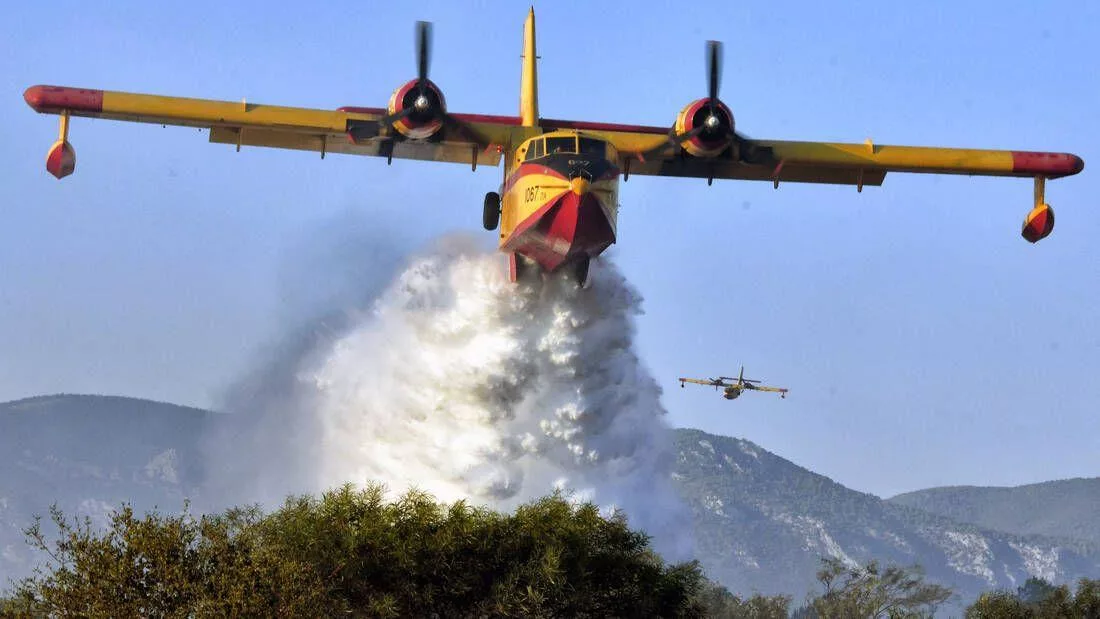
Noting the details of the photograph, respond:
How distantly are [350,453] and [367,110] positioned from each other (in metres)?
8.48

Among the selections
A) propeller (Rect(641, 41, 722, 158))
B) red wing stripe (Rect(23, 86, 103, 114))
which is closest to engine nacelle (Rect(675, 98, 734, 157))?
propeller (Rect(641, 41, 722, 158))

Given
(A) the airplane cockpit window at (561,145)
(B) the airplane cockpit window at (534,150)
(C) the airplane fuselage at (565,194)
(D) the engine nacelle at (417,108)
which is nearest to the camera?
(C) the airplane fuselage at (565,194)

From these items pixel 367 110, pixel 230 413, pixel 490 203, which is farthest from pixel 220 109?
pixel 230 413

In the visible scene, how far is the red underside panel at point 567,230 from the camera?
28.7m

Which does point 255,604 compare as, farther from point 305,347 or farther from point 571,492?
point 305,347

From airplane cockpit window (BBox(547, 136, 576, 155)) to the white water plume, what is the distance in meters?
4.92

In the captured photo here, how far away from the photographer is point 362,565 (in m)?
24.9

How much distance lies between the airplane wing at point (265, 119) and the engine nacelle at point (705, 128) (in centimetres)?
357

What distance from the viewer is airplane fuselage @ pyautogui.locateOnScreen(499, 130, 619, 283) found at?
1128 inches

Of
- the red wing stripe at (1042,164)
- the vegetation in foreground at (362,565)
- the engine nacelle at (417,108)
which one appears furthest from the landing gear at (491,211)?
the red wing stripe at (1042,164)

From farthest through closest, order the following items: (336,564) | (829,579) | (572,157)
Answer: (829,579) < (572,157) < (336,564)

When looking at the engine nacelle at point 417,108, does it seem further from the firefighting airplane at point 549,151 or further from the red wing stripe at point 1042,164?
the red wing stripe at point 1042,164

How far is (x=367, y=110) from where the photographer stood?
3253 cm

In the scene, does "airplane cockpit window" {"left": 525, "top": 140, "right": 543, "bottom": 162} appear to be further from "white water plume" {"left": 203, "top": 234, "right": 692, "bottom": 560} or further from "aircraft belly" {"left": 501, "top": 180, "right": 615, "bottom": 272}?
"white water plume" {"left": 203, "top": 234, "right": 692, "bottom": 560}
